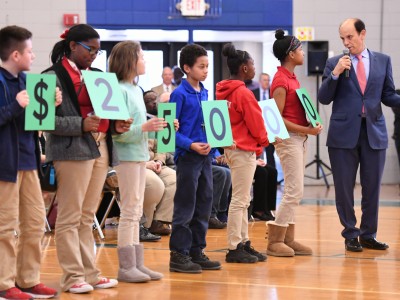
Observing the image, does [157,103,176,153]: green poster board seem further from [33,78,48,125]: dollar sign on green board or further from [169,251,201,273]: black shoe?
[33,78,48,125]: dollar sign on green board

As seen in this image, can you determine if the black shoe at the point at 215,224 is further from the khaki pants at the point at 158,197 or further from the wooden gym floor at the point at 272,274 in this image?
the khaki pants at the point at 158,197

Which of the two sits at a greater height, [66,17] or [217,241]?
[66,17]

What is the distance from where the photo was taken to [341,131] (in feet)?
20.9

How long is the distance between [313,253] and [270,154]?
212 inches

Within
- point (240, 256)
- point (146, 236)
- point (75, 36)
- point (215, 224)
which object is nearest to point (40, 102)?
point (75, 36)

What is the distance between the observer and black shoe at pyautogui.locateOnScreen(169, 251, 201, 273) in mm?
5352

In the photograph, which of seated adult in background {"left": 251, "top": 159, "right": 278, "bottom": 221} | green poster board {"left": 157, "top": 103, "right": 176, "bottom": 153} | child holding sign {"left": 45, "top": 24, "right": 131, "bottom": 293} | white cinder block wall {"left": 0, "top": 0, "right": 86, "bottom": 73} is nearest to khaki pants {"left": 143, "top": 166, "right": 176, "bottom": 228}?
seated adult in background {"left": 251, "top": 159, "right": 278, "bottom": 221}

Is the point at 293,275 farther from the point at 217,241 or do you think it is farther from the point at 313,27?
the point at 313,27

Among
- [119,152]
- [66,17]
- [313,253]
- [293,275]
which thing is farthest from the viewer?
[66,17]

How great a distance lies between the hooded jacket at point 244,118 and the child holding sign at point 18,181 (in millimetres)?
1639

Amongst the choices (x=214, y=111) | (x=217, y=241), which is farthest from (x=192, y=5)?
(x=214, y=111)

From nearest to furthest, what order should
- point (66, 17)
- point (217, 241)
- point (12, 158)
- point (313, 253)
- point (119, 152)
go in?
point (12, 158), point (119, 152), point (313, 253), point (217, 241), point (66, 17)

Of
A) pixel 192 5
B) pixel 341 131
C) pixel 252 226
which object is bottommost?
pixel 252 226

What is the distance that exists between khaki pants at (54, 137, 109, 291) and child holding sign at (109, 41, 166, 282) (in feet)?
0.64
